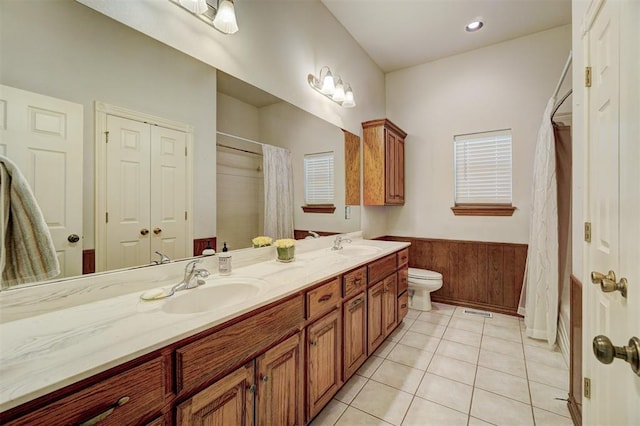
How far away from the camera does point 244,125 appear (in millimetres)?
1730

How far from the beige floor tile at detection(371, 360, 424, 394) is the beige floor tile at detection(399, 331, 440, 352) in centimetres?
34

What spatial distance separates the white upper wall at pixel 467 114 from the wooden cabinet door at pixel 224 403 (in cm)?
230

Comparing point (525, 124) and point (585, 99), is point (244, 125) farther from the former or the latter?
point (525, 124)

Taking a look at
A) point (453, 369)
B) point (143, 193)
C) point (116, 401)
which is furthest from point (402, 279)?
point (116, 401)

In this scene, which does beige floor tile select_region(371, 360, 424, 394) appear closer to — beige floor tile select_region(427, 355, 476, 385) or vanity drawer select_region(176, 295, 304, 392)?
beige floor tile select_region(427, 355, 476, 385)

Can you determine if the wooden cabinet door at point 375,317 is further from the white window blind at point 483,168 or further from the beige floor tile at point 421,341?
the white window blind at point 483,168

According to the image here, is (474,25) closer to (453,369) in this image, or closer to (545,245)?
(545,245)

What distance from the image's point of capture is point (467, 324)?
2.71 m

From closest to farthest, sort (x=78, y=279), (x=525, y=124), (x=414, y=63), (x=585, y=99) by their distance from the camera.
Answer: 1. (x=78, y=279)
2. (x=585, y=99)
3. (x=525, y=124)
4. (x=414, y=63)

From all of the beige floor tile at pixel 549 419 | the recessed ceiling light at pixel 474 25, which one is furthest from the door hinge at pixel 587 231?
the recessed ceiling light at pixel 474 25

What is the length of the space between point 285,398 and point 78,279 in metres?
0.97

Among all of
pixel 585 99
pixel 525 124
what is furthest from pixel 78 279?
Answer: pixel 525 124

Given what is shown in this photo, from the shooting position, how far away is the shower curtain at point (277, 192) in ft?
6.20

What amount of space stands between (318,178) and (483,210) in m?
1.96
